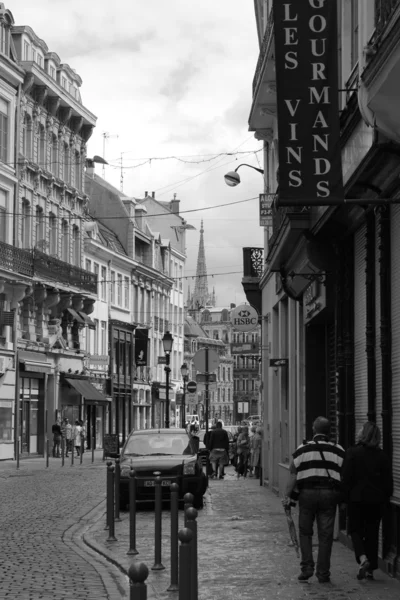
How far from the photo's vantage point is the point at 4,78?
5019 centimetres

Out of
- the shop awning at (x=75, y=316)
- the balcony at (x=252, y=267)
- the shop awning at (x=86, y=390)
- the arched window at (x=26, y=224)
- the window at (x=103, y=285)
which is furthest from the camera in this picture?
the window at (x=103, y=285)

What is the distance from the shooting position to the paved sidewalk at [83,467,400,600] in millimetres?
11633

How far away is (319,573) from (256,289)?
2310 centimetres

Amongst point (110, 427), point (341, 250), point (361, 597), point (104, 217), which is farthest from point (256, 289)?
point (104, 217)

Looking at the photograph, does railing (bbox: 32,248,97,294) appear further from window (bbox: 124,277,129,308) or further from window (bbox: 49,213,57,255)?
window (bbox: 124,277,129,308)

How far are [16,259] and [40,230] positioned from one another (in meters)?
5.36

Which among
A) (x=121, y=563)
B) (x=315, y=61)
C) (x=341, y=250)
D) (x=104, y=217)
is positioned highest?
(x=104, y=217)

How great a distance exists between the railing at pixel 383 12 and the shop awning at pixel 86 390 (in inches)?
1904

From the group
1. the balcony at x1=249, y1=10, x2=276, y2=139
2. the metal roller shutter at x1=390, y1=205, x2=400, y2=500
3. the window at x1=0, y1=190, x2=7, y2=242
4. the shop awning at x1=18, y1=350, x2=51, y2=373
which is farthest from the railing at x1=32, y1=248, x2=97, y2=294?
the metal roller shutter at x1=390, y1=205, x2=400, y2=500

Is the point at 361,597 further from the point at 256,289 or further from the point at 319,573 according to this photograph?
the point at 256,289

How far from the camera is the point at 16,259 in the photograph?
5028cm

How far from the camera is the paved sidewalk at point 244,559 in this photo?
11.6 m

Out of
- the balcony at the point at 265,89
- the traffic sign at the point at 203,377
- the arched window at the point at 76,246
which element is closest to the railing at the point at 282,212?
the balcony at the point at 265,89

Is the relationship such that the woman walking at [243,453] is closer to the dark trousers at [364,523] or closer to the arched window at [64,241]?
the arched window at [64,241]
